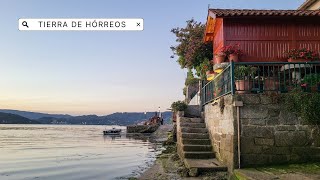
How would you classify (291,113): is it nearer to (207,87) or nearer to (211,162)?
(211,162)

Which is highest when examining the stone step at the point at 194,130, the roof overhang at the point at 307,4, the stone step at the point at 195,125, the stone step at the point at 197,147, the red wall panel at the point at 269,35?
the roof overhang at the point at 307,4

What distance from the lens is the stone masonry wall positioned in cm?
897

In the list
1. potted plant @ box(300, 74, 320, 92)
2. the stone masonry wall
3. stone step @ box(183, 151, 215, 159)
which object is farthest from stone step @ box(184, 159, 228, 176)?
potted plant @ box(300, 74, 320, 92)

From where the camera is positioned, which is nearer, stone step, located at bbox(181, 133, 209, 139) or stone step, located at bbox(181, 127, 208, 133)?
stone step, located at bbox(181, 133, 209, 139)

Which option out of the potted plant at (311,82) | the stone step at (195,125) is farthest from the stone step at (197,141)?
the potted plant at (311,82)

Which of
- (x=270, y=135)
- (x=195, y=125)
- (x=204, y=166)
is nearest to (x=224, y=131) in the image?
(x=204, y=166)

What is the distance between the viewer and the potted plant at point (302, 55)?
499 inches

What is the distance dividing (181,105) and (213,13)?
4878mm

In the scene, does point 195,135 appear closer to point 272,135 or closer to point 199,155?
point 199,155

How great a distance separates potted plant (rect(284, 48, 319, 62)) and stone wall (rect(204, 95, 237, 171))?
3773 millimetres

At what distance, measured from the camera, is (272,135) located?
29.6 feet

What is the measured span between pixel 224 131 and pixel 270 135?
1.52 meters

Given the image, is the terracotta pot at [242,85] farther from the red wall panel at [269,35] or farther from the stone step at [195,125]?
the stone step at [195,125]

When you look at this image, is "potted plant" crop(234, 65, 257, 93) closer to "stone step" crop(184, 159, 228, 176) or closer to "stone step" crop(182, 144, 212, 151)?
"stone step" crop(184, 159, 228, 176)
